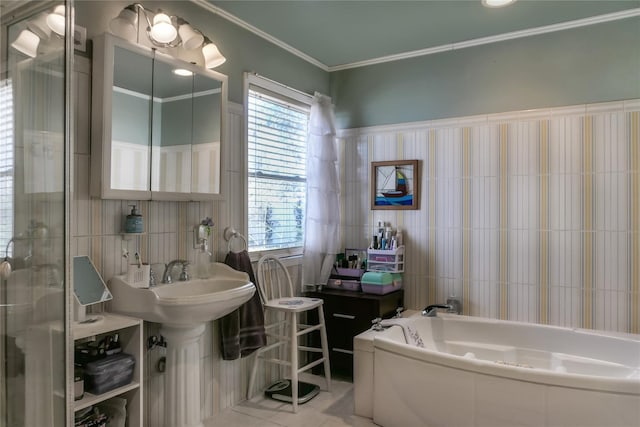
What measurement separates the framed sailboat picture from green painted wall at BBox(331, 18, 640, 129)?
1.18 ft

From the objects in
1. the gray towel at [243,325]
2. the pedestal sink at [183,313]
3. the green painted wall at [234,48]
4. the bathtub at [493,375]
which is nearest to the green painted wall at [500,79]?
the green painted wall at [234,48]

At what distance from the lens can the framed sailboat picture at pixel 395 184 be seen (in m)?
3.45

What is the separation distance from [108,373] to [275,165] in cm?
184

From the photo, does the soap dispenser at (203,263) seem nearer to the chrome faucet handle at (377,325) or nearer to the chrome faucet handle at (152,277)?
the chrome faucet handle at (152,277)

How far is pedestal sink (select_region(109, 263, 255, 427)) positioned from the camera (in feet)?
6.55

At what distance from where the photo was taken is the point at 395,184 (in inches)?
139

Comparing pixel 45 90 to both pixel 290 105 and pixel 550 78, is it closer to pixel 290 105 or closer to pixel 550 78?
pixel 290 105

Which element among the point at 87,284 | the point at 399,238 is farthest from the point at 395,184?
the point at 87,284

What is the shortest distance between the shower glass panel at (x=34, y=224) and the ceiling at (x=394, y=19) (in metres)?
1.43

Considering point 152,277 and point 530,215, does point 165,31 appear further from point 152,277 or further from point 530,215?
point 530,215

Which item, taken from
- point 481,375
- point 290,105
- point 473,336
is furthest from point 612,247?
point 290,105

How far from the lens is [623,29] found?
9.10 ft

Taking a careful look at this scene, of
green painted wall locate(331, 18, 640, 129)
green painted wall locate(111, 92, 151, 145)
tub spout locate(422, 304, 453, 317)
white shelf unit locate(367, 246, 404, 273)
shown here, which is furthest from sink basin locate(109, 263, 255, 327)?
green painted wall locate(331, 18, 640, 129)

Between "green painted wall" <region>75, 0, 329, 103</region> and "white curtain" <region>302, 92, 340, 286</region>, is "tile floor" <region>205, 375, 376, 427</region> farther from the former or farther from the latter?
"green painted wall" <region>75, 0, 329, 103</region>
